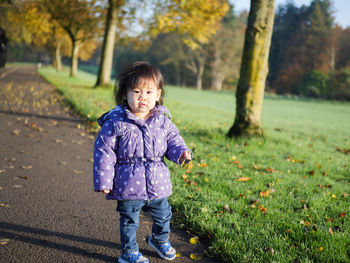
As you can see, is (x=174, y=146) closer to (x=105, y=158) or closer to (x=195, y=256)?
(x=105, y=158)

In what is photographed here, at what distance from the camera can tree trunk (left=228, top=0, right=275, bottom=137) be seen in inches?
269

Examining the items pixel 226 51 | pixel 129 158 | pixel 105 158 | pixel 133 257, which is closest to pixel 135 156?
pixel 129 158

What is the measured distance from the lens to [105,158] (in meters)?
2.36

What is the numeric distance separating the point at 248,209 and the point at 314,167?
2918 millimetres

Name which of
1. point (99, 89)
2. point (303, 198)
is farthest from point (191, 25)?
point (303, 198)

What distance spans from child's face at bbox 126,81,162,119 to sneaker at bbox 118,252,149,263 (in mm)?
1250

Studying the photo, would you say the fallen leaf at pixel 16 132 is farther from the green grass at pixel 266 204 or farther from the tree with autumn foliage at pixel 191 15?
the tree with autumn foliage at pixel 191 15

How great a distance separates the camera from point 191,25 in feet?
50.3

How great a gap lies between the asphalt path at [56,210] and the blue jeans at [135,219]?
228mm

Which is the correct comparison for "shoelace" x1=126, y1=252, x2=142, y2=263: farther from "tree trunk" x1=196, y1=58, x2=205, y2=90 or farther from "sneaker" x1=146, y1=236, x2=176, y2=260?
"tree trunk" x1=196, y1=58, x2=205, y2=90

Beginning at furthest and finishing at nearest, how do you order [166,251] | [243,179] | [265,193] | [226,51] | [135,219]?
[226,51]
[243,179]
[265,193]
[166,251]
[135,219]

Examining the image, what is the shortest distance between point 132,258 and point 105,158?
0.90 m

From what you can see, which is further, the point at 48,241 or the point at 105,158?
the point at 48,241

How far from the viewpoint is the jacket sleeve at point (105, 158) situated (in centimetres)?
232
